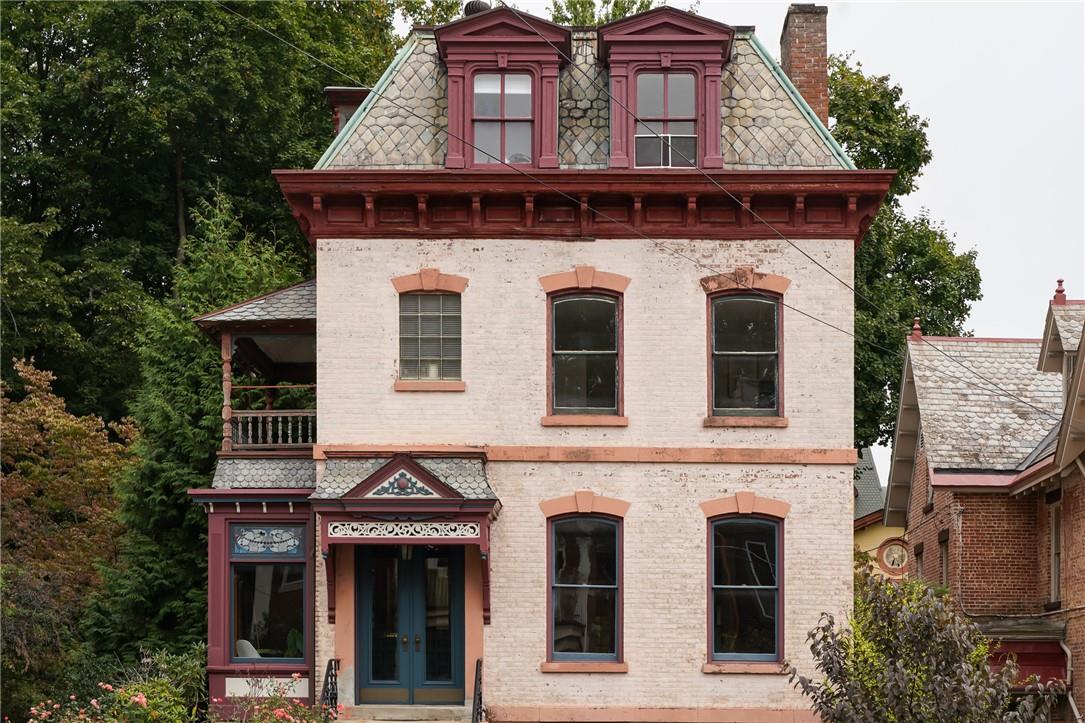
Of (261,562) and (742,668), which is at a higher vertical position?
(261,562)

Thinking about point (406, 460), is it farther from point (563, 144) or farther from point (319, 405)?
point (563, 144)

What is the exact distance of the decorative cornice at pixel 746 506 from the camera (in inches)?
907

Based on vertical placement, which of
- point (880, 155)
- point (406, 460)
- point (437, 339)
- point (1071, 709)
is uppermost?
point (880, 155)

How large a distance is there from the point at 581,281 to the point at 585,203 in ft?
3.73

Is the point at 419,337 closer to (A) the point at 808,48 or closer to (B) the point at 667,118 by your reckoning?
(B) the point at 667,118

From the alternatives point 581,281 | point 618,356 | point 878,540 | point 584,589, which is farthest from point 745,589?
point 878,540

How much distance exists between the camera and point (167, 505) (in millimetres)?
31375

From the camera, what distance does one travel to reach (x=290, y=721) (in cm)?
2061

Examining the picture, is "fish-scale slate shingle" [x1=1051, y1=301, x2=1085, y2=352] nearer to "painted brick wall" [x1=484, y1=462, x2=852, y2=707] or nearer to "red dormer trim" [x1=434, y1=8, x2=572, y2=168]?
"painted brick wall" [x1=484, y1=462, x2=852, y2=707]

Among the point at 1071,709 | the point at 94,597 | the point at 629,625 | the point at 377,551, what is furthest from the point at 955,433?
the point at 94,597

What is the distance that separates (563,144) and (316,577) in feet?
24.1

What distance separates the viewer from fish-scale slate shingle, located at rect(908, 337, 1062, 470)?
2920 cm

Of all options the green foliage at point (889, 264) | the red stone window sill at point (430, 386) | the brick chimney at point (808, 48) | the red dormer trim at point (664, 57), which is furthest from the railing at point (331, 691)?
the green foliage at point (889, 264)

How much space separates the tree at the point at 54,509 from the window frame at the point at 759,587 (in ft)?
43.1
